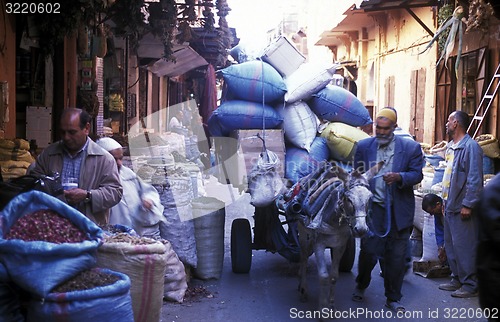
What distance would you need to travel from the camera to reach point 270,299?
7.23m

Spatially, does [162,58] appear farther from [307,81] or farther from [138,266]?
[138,266]

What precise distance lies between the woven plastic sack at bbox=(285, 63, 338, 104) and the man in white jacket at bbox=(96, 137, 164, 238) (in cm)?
245

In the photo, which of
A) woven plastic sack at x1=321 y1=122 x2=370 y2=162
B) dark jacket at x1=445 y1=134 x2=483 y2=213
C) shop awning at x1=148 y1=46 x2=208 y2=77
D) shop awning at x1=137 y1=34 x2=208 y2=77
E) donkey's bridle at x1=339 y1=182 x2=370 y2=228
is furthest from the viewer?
shop awning at x1=148 y1=46 x2=208 y2=77

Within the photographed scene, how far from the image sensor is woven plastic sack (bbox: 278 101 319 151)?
27.1 ft

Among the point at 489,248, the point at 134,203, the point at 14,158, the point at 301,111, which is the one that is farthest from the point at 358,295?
the point at 489,248

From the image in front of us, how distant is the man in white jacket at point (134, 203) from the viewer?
21.3 ft

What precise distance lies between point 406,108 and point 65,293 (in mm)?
17143

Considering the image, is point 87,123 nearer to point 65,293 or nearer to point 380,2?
point 65,293

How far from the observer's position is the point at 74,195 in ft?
15.9

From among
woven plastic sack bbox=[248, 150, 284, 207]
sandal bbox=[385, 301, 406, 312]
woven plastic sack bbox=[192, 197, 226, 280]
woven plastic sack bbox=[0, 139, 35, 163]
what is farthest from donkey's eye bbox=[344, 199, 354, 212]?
woven plastic sack bbox=[0, 139, 35, 163]

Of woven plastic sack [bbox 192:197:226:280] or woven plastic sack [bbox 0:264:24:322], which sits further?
woven plastic sack [bbox 192:197:226:280]

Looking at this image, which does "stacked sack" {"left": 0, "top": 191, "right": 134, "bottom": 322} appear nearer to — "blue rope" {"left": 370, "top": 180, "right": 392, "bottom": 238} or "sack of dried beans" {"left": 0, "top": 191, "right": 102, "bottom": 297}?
"sack of dried beans" {"left": 0, "top": 191, "right": 102, "bottom": 297}

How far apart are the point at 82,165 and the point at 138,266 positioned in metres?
1.07

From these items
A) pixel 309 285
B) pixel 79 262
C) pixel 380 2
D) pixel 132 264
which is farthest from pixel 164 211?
pixel 380 2
